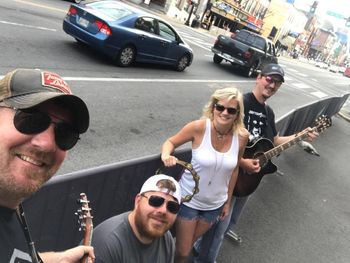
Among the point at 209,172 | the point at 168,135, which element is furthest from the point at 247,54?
the point at 209,172

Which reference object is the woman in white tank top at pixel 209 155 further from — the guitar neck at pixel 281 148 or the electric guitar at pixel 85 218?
the electric guitar at pixel 85 218

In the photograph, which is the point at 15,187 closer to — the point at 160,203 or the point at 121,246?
the point at 121,246

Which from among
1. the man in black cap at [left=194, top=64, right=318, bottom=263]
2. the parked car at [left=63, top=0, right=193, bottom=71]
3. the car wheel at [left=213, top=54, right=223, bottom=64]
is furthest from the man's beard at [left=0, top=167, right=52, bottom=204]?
the car wheel at [left=213, top=54, right=223, bottom=64]

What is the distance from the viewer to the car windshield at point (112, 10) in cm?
1130

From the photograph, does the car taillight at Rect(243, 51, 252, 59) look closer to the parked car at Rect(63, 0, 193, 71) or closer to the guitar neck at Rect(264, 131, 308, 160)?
the parked car at Rect(63, 0, 193, 71)

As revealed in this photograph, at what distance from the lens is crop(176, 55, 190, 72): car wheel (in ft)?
47.7

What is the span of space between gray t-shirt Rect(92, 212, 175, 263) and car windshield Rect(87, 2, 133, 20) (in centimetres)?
948

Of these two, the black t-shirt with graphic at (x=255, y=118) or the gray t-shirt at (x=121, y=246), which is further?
the black t-shirt with graphic at (x=255, y=118)

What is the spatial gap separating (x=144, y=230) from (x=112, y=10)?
10.1m

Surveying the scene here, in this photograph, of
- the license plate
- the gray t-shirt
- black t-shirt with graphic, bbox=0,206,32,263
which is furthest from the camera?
the license plate

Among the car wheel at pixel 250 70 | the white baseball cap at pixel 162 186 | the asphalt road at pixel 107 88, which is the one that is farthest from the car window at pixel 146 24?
the white baseball cap at pixel 162 186

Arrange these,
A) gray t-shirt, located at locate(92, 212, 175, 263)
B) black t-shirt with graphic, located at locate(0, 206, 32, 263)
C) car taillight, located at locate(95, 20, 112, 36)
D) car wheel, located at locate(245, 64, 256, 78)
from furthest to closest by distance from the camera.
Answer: car wheel, located at locate(245, 64, 256, 78)
car taillight, located at locate(95, 20, 112, 36)
gray t-shirt, located at locate(92, 212, 175, 263)
black t-shirt with graphic, located at locate(0, 206, 32, 263)

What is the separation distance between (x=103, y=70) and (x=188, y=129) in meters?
7.58

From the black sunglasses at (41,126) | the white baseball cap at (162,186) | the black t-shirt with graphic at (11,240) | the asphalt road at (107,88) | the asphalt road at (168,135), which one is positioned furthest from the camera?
the asphalt road at (107,88)
